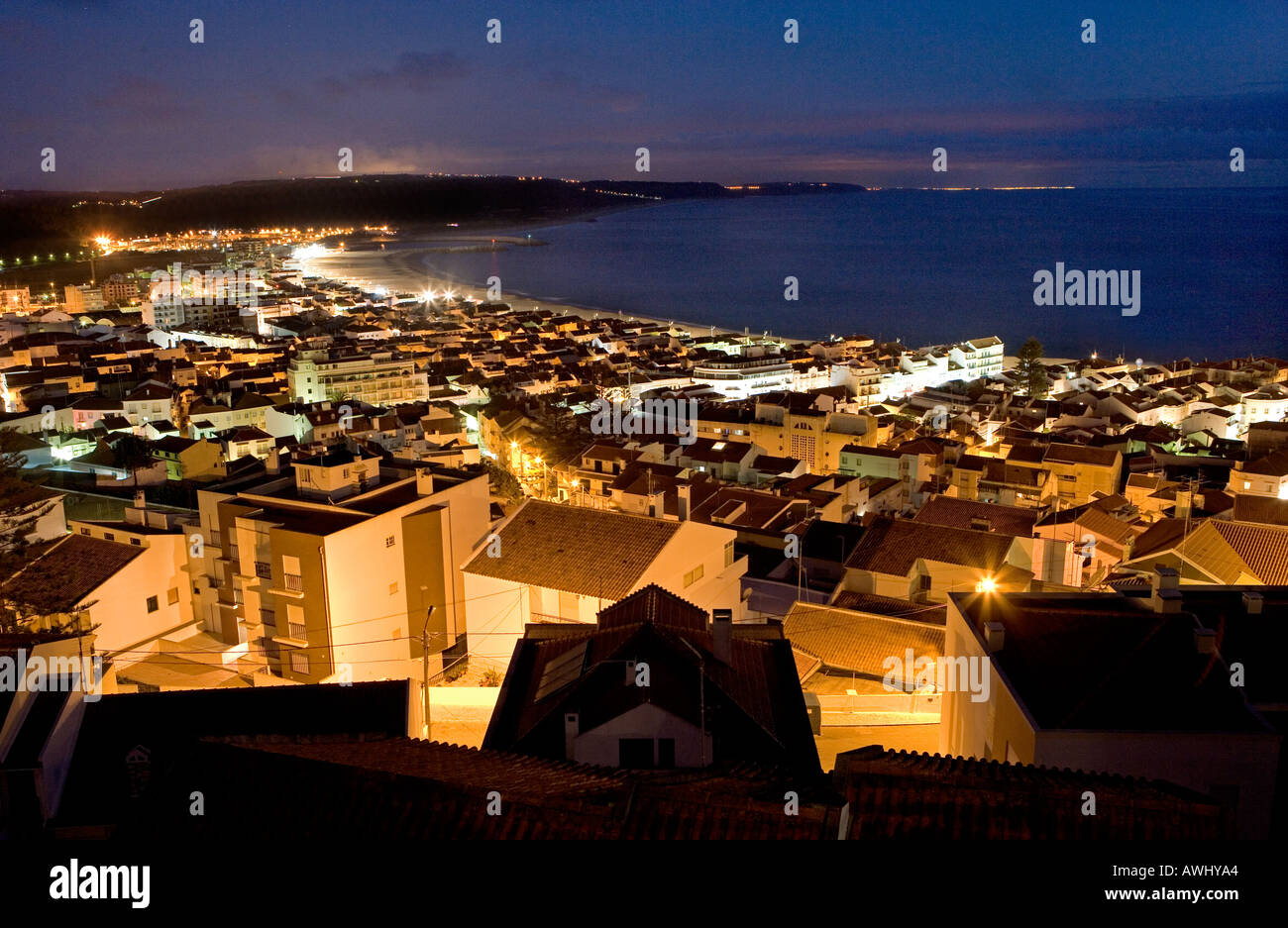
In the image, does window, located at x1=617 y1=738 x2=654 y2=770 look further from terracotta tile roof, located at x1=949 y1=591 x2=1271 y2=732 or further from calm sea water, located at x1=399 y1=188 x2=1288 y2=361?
calm sea water, located at x1=399 y1=188 x2=1288 y2=361

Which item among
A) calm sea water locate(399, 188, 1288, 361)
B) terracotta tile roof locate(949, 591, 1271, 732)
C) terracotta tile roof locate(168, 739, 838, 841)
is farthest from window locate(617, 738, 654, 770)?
calm sea water locate(399, 188, 1288, 361)

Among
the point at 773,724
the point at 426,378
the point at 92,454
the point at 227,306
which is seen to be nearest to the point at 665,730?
the point at 773,724

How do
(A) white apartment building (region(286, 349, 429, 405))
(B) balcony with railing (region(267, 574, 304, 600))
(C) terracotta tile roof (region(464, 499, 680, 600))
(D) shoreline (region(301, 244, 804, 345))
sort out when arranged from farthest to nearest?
(D) shoreline (region(301, 244, 804, 345)) < (A) white apartment building (region(286, 349, 429, 405)) < (B) balcony with railing (region(267, 574, 304, 600)) < (C) terracotta tile roof (region(464, 499, 680, 600))

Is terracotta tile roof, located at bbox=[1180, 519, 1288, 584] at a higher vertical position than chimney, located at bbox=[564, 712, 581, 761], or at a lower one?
lower

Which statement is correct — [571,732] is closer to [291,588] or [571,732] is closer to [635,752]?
[635,752]

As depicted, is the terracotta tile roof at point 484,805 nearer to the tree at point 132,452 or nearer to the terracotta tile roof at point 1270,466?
the tree at point 132,452

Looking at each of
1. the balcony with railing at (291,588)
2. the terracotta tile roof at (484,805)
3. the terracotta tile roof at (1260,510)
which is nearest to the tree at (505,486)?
the balcony with railing at (291,588)
